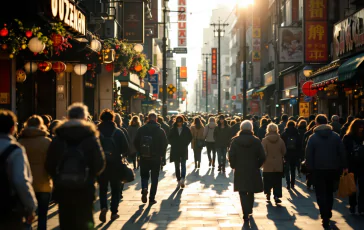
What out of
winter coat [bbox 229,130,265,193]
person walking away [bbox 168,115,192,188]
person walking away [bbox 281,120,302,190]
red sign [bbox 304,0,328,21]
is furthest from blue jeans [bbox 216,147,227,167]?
red sign [bbox 304,0,328,21]

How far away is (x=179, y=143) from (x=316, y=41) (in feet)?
50.8

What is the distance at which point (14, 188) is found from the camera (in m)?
5.52

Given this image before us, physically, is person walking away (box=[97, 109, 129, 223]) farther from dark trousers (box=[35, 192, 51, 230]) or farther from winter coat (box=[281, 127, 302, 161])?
winter coat (box=[281, 127, 302, 161])

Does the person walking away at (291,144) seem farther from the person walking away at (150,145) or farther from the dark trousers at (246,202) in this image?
the dark trousers at (246,202)

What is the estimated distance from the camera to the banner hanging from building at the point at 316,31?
96.1ft

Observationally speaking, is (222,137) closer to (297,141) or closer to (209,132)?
(209,132)

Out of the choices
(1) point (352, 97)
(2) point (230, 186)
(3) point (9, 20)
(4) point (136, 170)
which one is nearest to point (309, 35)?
(1) point (352, 97)

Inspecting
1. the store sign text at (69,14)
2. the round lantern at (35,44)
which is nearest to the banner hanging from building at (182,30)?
the store sign text at (69,14)

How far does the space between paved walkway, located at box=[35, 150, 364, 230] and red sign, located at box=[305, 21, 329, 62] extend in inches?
599

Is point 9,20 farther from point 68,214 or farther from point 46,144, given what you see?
point 68,214

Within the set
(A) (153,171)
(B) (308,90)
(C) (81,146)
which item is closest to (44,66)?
(A) (153,171)

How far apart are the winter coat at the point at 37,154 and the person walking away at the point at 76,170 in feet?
5.67

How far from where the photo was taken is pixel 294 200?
1309 centimetres

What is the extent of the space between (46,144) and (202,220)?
3.25m
